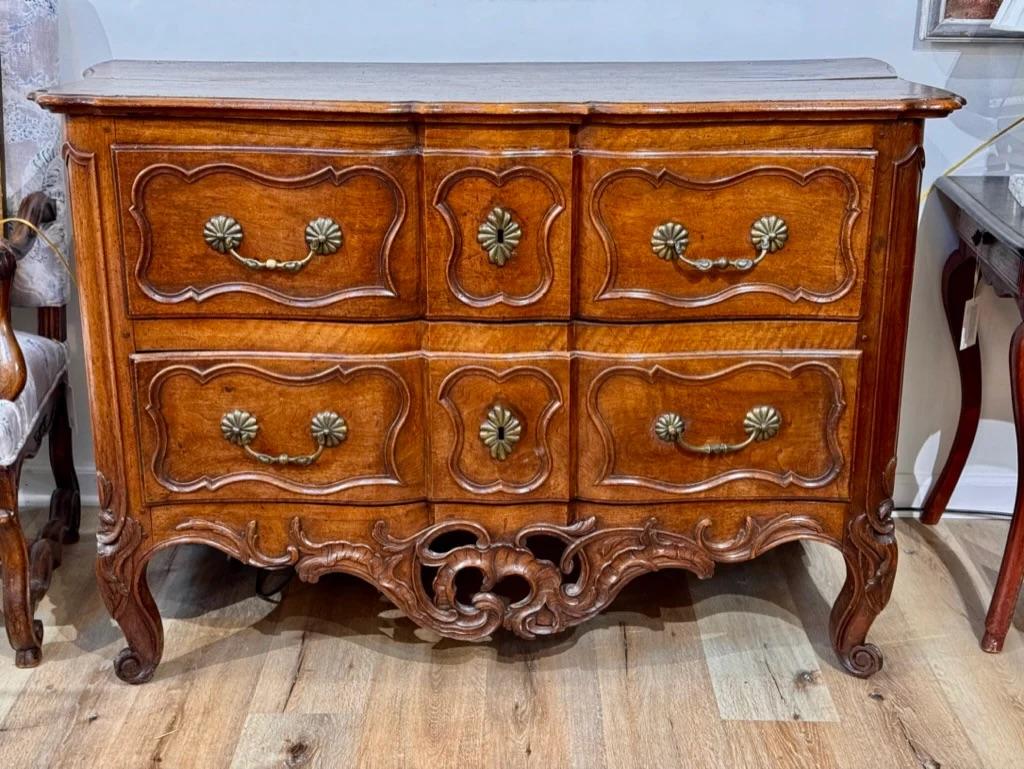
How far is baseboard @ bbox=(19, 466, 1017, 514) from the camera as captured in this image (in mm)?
2557

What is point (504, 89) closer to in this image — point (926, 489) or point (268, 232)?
point (268, 232)

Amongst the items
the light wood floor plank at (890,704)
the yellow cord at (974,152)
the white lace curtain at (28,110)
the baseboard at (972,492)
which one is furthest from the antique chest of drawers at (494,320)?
the baseboard at (972,492)

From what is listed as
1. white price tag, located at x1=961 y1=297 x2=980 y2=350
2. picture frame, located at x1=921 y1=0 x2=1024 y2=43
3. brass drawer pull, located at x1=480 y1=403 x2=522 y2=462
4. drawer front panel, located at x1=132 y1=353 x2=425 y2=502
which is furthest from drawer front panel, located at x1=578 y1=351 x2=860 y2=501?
picture frame, located at x1=921 y1=0 x2=1024 y2=43

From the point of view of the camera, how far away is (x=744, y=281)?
1772 mm

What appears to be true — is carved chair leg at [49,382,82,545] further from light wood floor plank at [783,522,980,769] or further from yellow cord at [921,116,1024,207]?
yellow cord at [921,116,1024,207]

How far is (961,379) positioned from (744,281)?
88 cm

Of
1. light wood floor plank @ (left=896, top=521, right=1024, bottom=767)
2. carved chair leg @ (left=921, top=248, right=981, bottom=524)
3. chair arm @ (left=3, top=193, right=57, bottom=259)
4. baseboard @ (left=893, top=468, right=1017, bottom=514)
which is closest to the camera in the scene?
light wood floor plank @ (left=896, top=521, right=1024, bottom=767)

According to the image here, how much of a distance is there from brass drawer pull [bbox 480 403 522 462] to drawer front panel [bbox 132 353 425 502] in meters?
0.10

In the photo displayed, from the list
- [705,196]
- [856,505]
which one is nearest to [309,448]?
[705,196]

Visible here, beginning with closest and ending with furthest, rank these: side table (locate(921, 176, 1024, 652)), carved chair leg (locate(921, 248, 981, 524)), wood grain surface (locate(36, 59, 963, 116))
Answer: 1. wood grain surface (locate(36, 59, 963, 116))
2. side table (locate(921, 176, 1024, 652))
3. carved chair leg (locate(921, 248, 981, 524))

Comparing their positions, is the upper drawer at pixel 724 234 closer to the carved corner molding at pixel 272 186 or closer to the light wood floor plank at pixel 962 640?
the carved corner molding at pixel 272 186

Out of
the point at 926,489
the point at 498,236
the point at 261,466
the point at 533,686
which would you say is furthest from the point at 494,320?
the point at 926,489

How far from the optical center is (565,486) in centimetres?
187

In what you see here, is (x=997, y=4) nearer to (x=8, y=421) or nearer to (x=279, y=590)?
(x=279, y=590)
